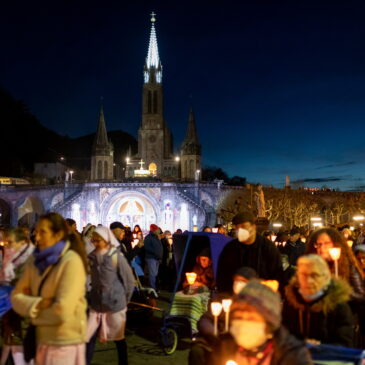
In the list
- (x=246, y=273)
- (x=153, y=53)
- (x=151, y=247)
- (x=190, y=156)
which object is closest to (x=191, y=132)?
(x=190, y=156)

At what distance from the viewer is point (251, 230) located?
4629 millimetres

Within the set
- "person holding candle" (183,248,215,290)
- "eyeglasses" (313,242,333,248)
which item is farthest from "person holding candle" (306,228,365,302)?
"person holding candle" (183,248,215,290)

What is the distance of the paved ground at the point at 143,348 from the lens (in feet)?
20.8

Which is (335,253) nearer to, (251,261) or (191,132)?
(251,261)

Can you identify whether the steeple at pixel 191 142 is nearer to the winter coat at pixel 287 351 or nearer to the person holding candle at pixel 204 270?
the person holding candle at pixel 204 270

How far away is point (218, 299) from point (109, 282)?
1.19 m

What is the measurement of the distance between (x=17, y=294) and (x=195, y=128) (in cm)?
6360

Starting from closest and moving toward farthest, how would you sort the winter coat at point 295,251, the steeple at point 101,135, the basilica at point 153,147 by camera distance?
1. the winter coat at point 295,251
2. the basilica at point 153,147
3. the steeple at point 101,135

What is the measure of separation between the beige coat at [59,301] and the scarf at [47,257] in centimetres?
3

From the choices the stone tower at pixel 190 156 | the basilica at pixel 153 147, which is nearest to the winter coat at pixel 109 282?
the basilica at pixel 153 147

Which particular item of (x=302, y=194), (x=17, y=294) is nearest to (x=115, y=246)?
(x=17, y=294)

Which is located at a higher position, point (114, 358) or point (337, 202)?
point (337, 202)

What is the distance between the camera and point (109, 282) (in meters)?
5.01

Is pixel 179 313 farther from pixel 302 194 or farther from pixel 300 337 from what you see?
pixel 302 194
